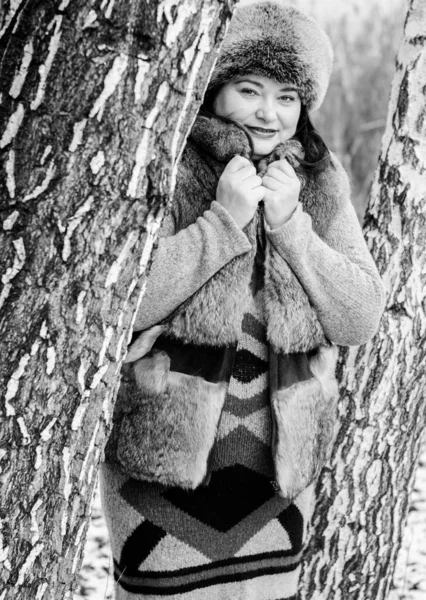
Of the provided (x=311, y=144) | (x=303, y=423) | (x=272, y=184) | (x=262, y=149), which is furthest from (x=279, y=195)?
(x=303, y=423)

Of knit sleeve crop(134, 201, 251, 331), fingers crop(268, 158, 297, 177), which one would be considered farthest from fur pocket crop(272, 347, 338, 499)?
fingers crop(268, 158, 297, 177)

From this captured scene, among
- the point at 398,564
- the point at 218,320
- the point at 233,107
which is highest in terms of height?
the point at 233,107

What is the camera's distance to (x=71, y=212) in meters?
1.34

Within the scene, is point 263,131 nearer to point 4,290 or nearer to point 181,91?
point 181,91

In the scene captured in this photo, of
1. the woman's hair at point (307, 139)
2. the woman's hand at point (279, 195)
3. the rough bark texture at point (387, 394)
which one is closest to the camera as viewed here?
the woman's hand at point (279, 195)

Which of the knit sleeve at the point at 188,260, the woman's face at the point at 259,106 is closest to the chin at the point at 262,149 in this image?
the woman's face at the point at 259,106

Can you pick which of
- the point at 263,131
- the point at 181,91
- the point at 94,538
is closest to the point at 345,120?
the point at 94,538

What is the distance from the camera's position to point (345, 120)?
249 inches

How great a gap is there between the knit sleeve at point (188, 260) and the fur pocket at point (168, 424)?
0.15 m

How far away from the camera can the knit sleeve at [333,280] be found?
187 centimetres

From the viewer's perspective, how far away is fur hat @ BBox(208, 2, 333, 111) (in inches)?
75.5

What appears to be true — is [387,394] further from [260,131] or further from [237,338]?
[260,131]

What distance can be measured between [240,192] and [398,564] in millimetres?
2338

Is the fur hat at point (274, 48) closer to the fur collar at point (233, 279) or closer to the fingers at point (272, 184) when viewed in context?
the fur collar at point (233, 279)
